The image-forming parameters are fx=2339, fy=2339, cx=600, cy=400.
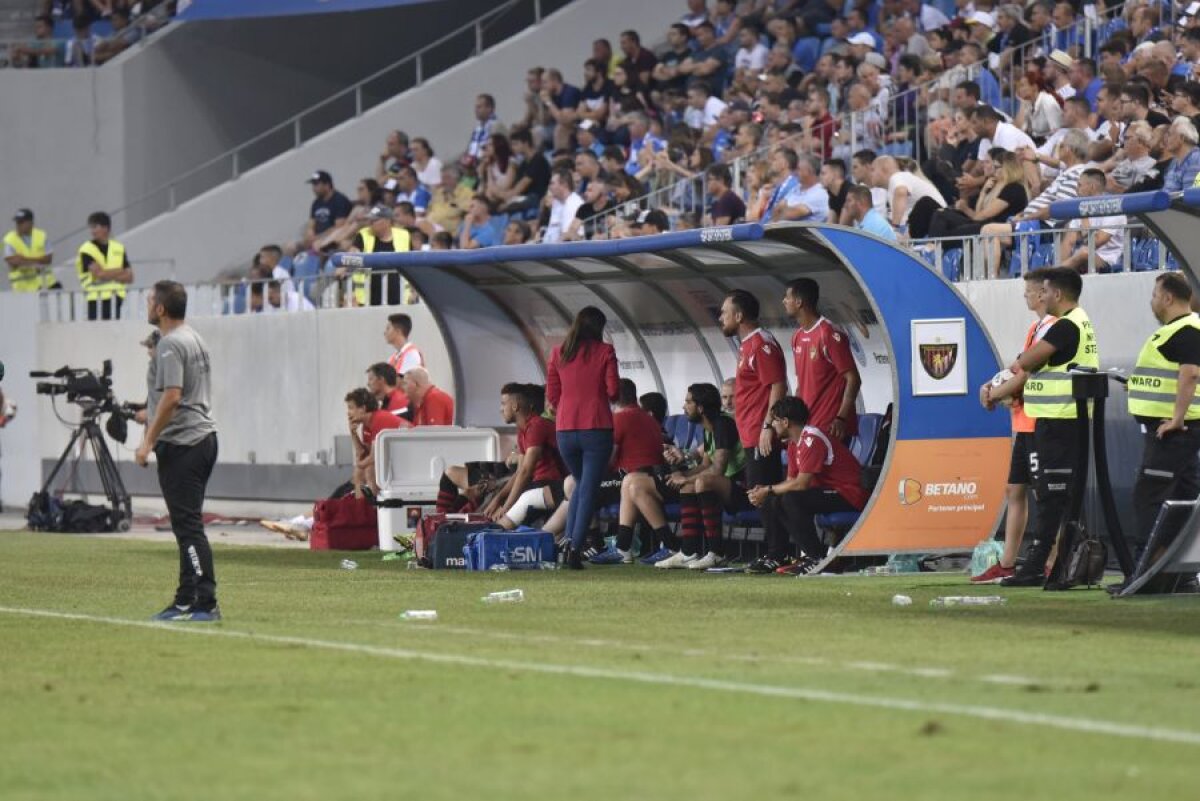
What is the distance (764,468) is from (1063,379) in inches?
116

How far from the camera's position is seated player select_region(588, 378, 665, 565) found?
18.5 metres

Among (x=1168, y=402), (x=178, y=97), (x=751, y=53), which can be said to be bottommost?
(x=1168, y=402)

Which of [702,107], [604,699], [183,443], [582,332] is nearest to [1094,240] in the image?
[582,332]

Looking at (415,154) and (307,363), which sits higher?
(415,154)

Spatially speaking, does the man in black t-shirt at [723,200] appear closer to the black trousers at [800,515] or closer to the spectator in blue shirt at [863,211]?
the spectator in blue shirt at [863,211]

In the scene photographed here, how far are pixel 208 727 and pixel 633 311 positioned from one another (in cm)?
1250

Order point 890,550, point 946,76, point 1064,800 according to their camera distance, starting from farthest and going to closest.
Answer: point 946,76 → point 890,550 → point 1064,800

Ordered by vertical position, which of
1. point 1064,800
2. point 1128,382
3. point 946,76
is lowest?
point 1064,800

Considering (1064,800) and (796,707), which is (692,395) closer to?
(796,707)

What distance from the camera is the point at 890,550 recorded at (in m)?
16.5

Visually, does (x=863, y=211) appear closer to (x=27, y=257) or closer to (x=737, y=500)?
(x=737, y=500)

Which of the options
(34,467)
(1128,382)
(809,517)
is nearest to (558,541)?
(809,517)

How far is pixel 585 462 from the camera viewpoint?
17.7m

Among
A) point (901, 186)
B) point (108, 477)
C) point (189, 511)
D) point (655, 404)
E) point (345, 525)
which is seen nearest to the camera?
point (189, 511)
